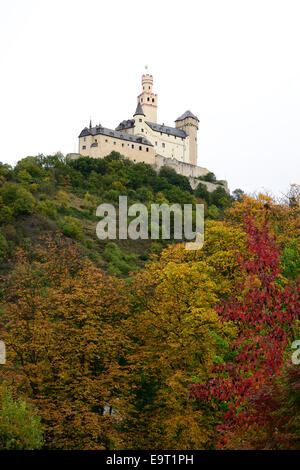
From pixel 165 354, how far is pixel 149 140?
78.8 m

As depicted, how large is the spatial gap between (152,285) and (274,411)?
45.4ft

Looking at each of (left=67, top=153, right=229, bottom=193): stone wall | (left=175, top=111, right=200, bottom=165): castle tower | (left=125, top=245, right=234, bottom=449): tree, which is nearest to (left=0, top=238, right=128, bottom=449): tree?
(left=125, top=245, right=234, bottom=449): tree

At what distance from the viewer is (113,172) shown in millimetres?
82062

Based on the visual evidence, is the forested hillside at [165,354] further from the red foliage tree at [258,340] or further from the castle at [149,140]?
the castle at [149,140]

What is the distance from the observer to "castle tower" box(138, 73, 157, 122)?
106 meters

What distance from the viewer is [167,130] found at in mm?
100688

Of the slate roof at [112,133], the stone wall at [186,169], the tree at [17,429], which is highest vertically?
the slate roof at [112,133]

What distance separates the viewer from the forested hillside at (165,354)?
14.0m

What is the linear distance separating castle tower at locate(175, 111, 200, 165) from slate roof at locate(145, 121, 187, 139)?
146 cm

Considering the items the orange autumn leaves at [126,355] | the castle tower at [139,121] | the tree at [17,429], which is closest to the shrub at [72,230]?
the orange autumn leaves at [126,355]

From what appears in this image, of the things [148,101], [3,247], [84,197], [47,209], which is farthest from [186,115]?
[3,247]

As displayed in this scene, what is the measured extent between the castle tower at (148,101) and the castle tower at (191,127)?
5173 mm
